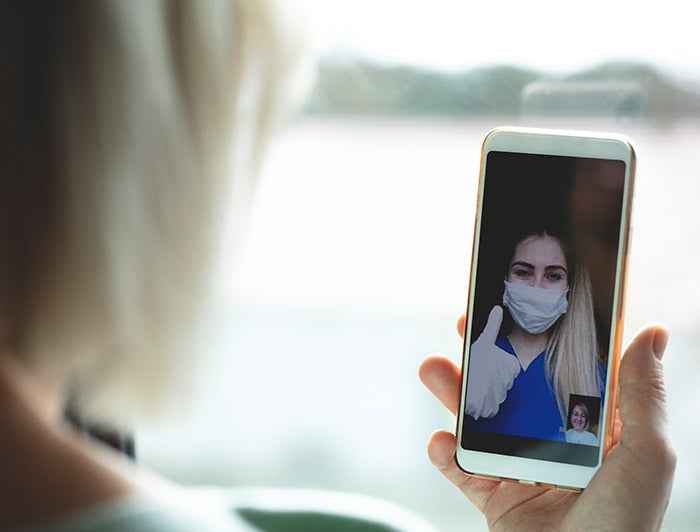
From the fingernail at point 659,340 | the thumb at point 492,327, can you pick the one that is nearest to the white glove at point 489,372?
the thumb at point 492,327

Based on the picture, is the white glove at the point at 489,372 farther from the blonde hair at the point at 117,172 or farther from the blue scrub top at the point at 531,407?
the blonde hair at the point at 117,172

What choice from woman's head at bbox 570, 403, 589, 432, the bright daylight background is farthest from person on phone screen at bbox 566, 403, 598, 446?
the bright daylight background

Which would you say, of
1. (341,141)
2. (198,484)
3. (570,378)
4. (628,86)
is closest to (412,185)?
(341,141)

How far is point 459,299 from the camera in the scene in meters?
0.94

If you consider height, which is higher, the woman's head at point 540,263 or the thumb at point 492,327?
the woman's head at point 540,263

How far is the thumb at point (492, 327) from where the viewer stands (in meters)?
0.63

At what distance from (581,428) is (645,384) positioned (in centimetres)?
6

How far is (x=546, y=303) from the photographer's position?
62 cm

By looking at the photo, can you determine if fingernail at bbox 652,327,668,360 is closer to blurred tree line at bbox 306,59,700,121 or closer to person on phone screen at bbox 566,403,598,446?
person on phone screen at bbox 566,403,598,446

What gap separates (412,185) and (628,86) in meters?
0.26

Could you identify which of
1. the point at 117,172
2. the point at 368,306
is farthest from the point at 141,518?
the point at 368,306

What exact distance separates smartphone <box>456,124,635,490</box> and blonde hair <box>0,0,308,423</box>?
0.24 m

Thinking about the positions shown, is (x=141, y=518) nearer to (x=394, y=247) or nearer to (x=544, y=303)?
(x=544, y=303)

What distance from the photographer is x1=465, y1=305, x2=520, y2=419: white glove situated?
2.08 ft
